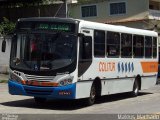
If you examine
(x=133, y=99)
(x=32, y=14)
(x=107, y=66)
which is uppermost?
(x=32, y=14)

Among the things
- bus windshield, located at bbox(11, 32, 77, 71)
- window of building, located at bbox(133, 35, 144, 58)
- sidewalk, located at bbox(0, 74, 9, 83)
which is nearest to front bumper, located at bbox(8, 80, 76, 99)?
bus windshield, located at bbox(11, 32, 77, 71)

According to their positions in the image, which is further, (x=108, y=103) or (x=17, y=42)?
(x=108, y=103)

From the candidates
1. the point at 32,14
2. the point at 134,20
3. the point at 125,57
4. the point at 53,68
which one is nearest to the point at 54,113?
the point at 53,68

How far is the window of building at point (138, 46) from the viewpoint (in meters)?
21.3

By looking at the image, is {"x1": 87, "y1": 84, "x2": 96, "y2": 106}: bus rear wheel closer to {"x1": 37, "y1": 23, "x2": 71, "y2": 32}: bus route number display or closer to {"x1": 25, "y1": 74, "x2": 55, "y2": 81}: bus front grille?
{"x1": 25, "y1": 74, "x2": 55, "y2": 81}: bus front grille

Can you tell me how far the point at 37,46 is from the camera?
54.2 ft

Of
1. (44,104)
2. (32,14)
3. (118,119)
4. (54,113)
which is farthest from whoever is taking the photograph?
(32,14)

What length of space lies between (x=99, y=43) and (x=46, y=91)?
9.65 feet

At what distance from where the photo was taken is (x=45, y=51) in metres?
16.3

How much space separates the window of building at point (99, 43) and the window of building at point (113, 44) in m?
0.43

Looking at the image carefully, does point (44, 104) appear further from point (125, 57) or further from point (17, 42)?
point (125, 57)

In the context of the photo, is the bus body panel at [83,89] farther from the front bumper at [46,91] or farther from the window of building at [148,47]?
the window of building at [148,47]

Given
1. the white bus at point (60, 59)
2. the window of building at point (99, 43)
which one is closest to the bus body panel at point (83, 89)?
the white bus at point (60, 59)

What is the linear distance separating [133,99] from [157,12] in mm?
34540
